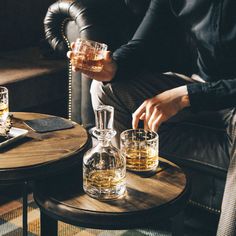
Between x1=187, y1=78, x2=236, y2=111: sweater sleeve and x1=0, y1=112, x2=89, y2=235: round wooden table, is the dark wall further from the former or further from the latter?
x1=187, y1=78, x2=236, y2=111: sweater sleeve

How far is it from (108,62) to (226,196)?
59 cm

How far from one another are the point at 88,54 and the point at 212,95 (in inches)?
16.1

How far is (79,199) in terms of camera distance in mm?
1221

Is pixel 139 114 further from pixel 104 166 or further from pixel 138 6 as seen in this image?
pixel 138 6

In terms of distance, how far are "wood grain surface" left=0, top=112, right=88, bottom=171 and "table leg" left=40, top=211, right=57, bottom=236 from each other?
5.6 inches

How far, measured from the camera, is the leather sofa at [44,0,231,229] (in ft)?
6.09

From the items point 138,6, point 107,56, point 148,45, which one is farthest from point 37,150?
point 138,6

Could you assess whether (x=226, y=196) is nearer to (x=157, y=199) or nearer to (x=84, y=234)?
(x=157, y=199)

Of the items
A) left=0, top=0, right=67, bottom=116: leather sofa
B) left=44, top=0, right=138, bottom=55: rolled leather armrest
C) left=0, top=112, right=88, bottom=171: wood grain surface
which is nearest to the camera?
left=0, top=112, right=88, bottom=171: wood grain surface

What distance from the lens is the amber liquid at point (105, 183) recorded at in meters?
1.23

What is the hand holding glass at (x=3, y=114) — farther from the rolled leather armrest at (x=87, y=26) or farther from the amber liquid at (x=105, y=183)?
the rolled leather armrest at (x=87, y=26)

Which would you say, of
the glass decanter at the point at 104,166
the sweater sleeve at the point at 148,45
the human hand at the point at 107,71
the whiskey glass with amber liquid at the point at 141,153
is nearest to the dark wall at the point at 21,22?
the sweater sleeve at the point at 148,45

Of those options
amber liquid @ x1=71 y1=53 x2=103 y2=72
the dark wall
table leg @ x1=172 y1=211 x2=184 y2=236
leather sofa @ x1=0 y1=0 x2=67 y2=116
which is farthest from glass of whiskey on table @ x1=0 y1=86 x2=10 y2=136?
the dark wall

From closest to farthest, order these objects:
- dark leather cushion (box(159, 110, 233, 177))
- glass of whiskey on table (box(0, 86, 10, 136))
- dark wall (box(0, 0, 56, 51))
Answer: glass of whiskey on table (box(0, 86, 10, 136)), dark leather cushion (box(159, 110, 233, 177)), dark wall (box(0, 0, 56, 51))
